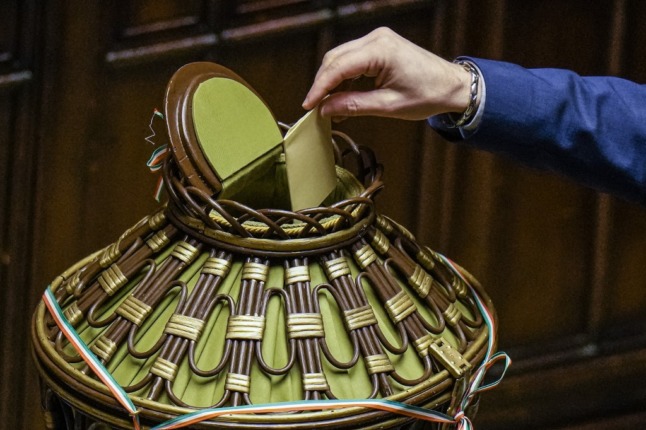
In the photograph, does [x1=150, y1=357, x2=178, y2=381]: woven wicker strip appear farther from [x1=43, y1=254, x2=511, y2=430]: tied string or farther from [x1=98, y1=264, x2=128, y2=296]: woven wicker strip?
[x1=98, y1=264, x2=128, y2=296]: woven wicker strip

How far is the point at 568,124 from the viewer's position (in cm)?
133

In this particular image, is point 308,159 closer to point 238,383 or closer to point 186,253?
point 186,253

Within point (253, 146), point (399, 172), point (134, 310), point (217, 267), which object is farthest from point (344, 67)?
point (399, 172)

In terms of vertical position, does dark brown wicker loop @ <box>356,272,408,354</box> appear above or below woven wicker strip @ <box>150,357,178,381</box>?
above

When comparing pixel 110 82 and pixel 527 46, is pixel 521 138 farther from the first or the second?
pixel 110 82

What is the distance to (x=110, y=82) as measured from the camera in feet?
6.36

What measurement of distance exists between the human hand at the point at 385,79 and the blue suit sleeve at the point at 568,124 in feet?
0.29

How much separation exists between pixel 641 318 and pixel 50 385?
1.52 metres

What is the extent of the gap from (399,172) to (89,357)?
107cm

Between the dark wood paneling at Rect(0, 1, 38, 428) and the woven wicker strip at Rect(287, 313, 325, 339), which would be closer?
the woven wicker strip at Rect(287, 313, 325, 339)

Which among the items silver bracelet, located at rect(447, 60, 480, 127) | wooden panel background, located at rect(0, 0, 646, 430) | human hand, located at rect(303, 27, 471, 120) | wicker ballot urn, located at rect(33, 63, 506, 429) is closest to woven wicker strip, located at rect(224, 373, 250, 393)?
wicker ballot urn, located at rect(33, 63, 506, 429)

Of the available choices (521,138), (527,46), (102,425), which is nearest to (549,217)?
(527,46)

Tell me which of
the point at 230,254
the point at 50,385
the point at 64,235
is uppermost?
the point at 230,254

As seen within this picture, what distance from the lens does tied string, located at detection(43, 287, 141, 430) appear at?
1.10 metres
